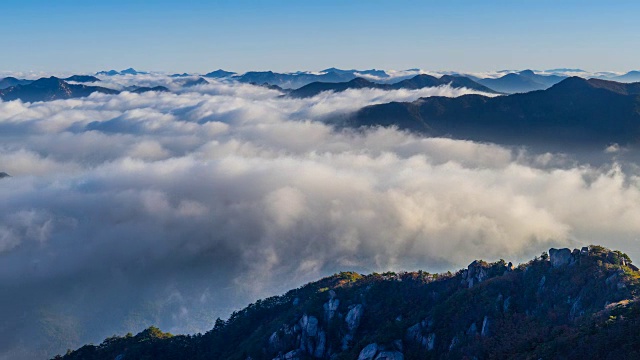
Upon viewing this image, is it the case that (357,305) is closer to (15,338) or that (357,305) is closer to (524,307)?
(524,307)

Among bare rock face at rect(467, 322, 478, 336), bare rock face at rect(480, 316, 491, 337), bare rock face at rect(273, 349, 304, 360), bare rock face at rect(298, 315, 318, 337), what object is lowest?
bare rock face at rect(273, 349, 304, 360)

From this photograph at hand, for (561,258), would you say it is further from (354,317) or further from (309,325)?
(309,325)

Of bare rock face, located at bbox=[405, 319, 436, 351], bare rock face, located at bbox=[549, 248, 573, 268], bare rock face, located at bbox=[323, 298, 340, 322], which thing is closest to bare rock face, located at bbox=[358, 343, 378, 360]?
bare rock face, located at bbox=[405, 319, 436, 351]

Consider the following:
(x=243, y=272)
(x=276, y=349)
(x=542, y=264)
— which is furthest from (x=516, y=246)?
(x=276, y=349)

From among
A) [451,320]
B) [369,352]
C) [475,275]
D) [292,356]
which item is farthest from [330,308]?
[475,275]

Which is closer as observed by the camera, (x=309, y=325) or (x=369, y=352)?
(x=369, y=352)

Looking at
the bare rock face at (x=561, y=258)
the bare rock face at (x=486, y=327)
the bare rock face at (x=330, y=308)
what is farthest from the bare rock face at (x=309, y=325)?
the bare rock face at (x=561, y=258)

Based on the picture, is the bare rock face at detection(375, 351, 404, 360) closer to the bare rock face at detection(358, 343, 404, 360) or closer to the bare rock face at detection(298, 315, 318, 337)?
the bare rock face at detection(358, 343, 404, 360)
